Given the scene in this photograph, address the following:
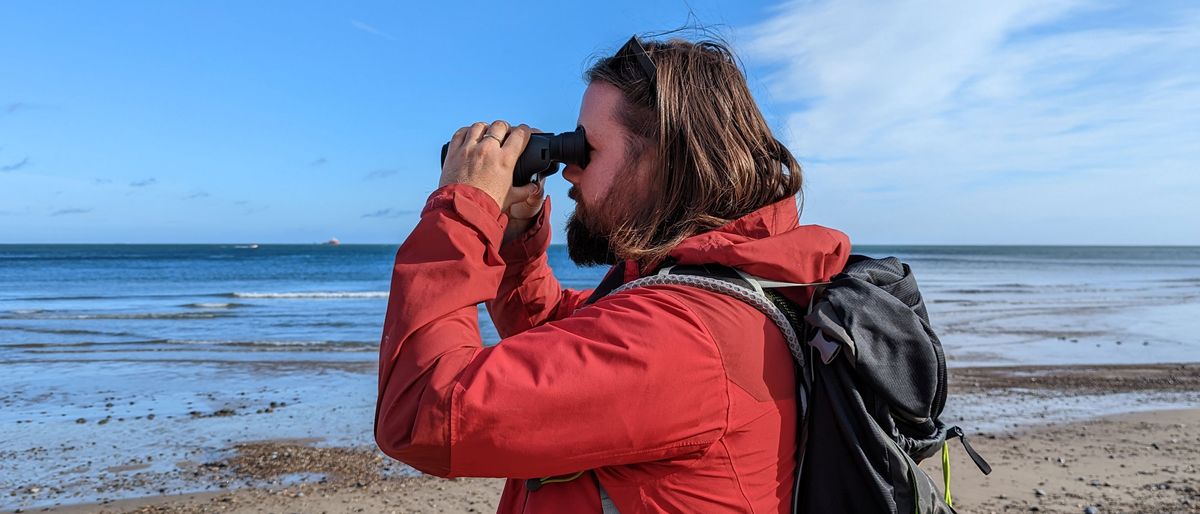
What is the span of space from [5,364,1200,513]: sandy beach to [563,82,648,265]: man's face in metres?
4.25

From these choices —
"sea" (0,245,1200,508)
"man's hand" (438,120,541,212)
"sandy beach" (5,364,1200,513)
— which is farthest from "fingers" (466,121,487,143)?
"sea" (0,245,1200,508)

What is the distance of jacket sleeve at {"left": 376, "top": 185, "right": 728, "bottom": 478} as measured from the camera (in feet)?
3.99

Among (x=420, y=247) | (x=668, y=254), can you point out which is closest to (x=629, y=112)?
(x=668, y=254)

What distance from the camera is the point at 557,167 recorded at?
170 centimetres

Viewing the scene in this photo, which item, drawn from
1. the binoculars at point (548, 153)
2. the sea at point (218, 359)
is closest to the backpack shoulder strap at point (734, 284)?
the binoculars at point (548, 153)

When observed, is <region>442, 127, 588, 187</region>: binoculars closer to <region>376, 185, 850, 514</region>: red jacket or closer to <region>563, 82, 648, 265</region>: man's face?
<region>563, 82, 648, 265</region>: man's face

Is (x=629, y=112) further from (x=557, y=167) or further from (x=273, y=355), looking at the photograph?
(x=273, y=355)

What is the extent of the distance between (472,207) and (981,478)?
5.79 m

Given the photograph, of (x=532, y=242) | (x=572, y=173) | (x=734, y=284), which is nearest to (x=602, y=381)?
(x=734, y=284)

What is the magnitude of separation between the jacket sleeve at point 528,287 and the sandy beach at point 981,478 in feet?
11.9

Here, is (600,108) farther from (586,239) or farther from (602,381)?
(602,381)

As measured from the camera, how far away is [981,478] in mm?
6039

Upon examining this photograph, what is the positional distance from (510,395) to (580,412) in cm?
11

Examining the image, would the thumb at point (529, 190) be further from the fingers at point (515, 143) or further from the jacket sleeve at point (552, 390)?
the jacket sleeve at point (552, 390)
